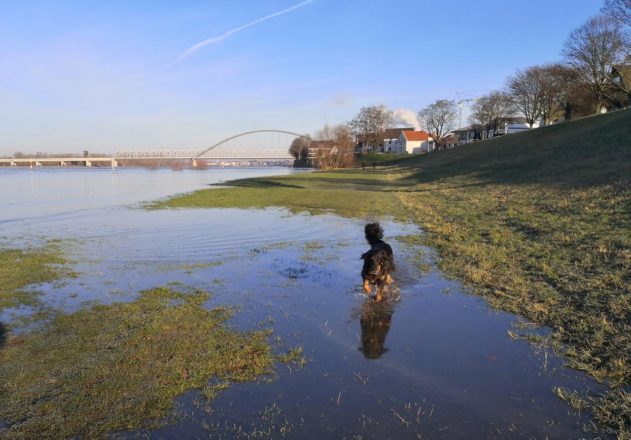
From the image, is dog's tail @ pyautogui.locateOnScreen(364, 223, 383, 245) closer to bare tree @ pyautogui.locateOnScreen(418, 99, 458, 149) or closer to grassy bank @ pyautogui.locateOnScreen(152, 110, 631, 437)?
grassy bank @ pyautogui.locateOnScreen(152, 110, 631, 437)

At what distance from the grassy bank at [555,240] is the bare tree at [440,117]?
3006 inches

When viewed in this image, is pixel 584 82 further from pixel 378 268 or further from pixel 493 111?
pixel 378 268

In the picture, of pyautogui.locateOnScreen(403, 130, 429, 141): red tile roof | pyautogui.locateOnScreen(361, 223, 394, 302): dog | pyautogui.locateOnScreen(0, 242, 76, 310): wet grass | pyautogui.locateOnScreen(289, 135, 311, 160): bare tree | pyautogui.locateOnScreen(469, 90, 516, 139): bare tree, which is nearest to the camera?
pyautogui.locateOnScreen(361, 223, 394, 302): dog

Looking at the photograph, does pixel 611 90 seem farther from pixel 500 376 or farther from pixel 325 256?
pixel 500 376

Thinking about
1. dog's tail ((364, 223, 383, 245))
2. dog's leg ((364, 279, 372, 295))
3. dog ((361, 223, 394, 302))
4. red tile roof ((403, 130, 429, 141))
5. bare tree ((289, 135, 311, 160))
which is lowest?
dog's leg ((364, 279, 372, 295))

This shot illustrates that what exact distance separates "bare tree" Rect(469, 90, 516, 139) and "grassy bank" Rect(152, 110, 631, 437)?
6176 centimetres

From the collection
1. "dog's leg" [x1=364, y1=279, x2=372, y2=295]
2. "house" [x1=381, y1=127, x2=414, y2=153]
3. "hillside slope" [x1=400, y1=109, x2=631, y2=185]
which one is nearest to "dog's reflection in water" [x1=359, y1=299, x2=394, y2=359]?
"dog's leg" [x1=364, y1=279, x2=372, y2=295]

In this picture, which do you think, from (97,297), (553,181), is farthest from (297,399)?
(553,181)

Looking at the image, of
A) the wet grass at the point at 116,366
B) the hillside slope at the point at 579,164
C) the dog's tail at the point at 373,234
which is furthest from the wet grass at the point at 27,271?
the hillside slope at the point at 579,164

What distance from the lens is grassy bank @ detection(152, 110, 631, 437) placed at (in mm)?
4906

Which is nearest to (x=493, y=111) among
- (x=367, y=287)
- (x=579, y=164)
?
(x=579, y=164)

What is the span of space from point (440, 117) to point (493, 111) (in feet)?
46.3

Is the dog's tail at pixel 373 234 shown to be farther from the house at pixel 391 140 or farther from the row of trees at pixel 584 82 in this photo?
the house at pixel 391 140

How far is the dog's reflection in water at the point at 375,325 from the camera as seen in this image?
4.93m
